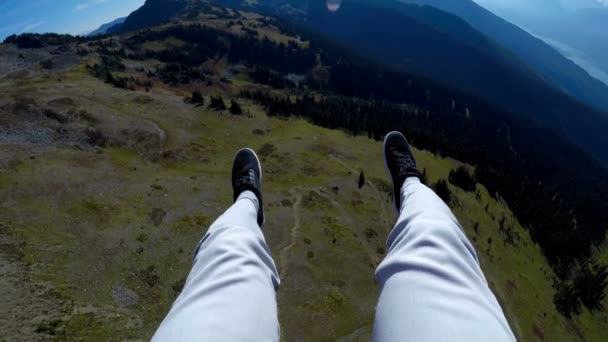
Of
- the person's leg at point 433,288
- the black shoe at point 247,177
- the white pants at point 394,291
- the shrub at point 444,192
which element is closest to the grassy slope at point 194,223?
the shrub at point 444,192

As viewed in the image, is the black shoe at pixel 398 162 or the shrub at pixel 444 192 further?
the shrub at pixel 444 192

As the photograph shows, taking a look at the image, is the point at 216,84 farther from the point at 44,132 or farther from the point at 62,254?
the point at 62,254

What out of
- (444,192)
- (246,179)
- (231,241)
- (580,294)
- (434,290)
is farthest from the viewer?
(580,294)

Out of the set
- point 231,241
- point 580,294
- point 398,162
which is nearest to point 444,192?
point 580,294

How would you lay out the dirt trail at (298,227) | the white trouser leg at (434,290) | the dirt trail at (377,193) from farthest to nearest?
the dirt trail at (377,193), the dirt trail at (298,227), the white trouser leg at (434,290)

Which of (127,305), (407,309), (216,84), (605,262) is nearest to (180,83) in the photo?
(216,84)

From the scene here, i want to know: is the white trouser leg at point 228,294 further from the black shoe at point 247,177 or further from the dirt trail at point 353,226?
the dirt trail at point 353,226

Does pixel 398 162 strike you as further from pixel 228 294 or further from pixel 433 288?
pixel 228 294
